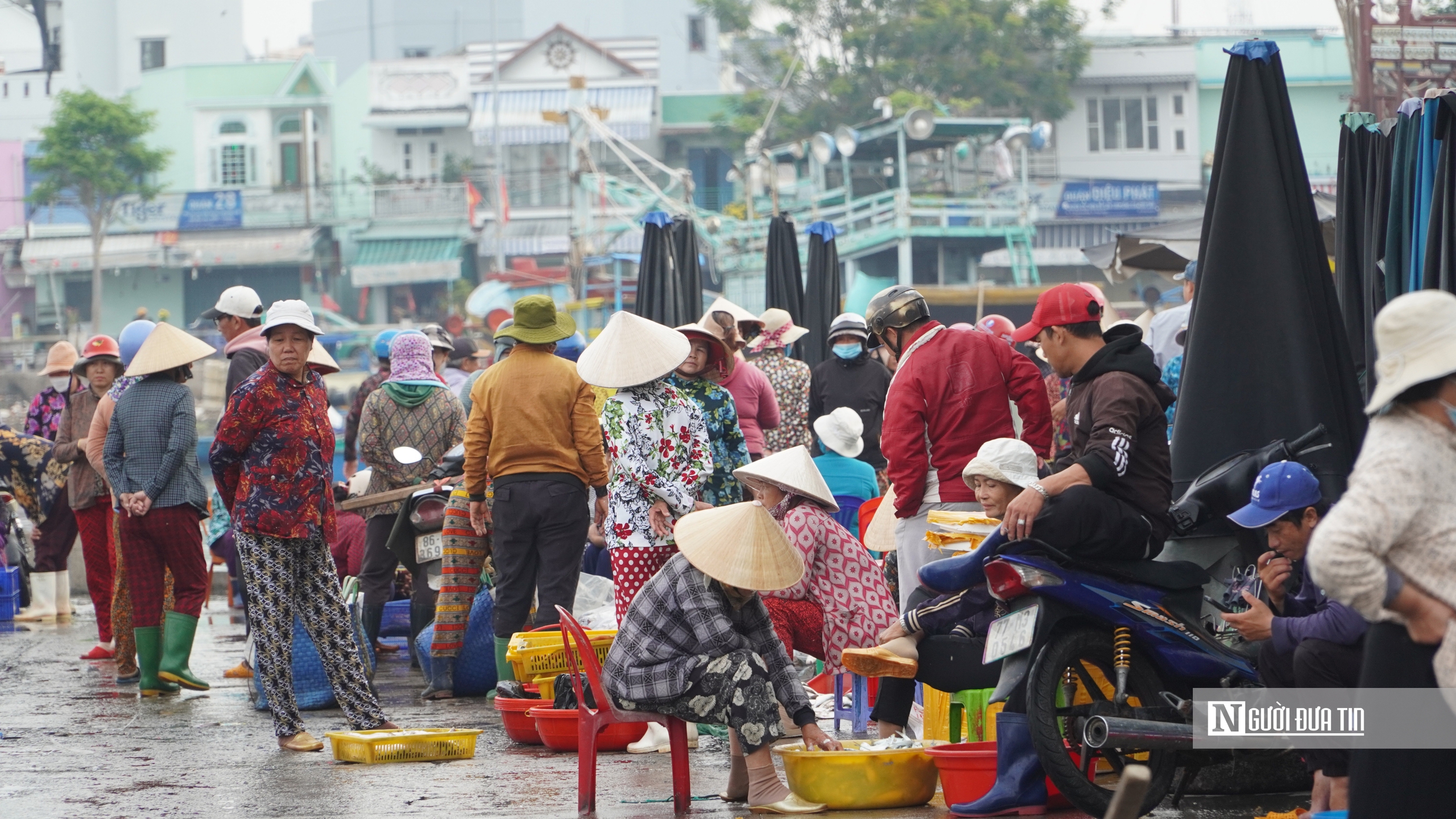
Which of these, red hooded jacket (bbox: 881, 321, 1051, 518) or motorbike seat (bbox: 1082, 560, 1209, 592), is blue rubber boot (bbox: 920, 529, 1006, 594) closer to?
motorbike seat (bbox: 1082, 560, 1209, 592)

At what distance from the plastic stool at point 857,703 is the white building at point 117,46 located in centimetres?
5241

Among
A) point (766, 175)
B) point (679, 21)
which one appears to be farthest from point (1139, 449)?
point (679, 21)

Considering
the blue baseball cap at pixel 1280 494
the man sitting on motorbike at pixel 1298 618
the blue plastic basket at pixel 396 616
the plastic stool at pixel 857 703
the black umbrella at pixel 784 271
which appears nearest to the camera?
the man sitting on motorbike at pixel 1298 618

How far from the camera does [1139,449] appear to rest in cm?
554

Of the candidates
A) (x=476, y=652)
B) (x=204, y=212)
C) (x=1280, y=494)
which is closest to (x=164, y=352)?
(x=476, y=652)

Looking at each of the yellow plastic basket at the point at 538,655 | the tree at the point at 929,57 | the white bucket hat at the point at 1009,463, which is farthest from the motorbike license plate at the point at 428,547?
the tree at the point at 929,57

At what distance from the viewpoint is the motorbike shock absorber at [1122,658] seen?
521cm

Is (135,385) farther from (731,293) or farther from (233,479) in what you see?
(731,293)

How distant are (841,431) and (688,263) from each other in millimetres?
5888

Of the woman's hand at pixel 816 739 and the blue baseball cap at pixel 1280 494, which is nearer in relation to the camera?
the blue baseball cap at pixel 1280 494

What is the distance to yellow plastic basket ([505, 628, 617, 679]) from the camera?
7156 millimetres

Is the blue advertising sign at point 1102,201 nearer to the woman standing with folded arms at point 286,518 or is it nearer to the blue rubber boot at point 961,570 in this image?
the woman standing with folded arms at point 286,518

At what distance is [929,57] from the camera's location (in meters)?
44.8

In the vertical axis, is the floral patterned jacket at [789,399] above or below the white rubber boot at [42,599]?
above
